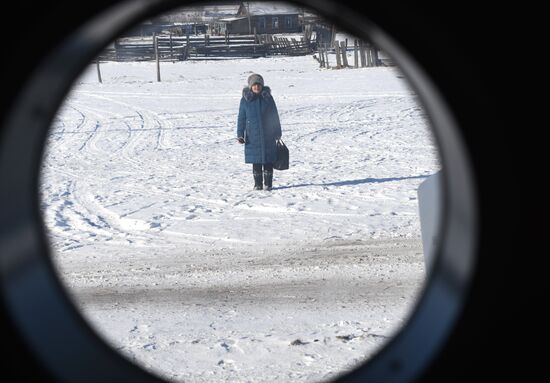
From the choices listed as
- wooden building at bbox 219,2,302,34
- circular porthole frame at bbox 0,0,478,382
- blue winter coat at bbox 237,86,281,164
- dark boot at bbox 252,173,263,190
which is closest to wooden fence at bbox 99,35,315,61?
wooden building at bbox 219,2,302,34

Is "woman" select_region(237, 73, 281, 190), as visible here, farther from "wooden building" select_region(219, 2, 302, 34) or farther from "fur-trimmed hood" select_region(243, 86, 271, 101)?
"wooden building" select_region(219, 2, 302, 34)

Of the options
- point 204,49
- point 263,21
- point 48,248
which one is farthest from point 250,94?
point 263,21

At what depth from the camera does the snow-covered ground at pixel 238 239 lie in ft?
19.1

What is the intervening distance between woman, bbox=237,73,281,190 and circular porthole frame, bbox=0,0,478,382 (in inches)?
356

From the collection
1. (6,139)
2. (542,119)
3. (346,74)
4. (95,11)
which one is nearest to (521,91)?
(542,119)

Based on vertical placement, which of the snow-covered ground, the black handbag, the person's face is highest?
the person's face

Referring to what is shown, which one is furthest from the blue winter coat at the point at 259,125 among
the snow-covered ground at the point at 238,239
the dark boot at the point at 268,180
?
the snow-covered ground at the point at 238,239

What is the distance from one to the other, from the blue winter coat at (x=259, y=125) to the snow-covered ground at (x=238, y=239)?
0.51 metres

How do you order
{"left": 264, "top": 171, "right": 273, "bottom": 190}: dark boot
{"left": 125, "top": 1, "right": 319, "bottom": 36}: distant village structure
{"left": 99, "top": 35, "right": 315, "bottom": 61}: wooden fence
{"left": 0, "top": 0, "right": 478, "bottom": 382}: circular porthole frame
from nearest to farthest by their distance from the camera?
{"left": 0, "top": 0, "right": 478, "bottom": 382}: circular porthole frame → {"left": 264, "top": 171, "right": 273, "bottom": 190}: dark boot → {"left": 99, "top": 35, "right": 315, "bottom": 61}: wooden fence → {"left": 125, "top": 1, "right": 319, "bottom": 36}: distant village structure

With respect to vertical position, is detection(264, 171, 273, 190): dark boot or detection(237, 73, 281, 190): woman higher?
detection(237, 73, 281, 190): woman

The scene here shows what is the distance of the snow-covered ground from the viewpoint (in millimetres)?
5816

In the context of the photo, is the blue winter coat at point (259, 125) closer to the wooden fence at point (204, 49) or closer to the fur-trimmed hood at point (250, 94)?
the fur-trimmed hood at point (250, 94)

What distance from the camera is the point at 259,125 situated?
1107 centimetres

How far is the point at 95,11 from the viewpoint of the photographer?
5.66 feet
